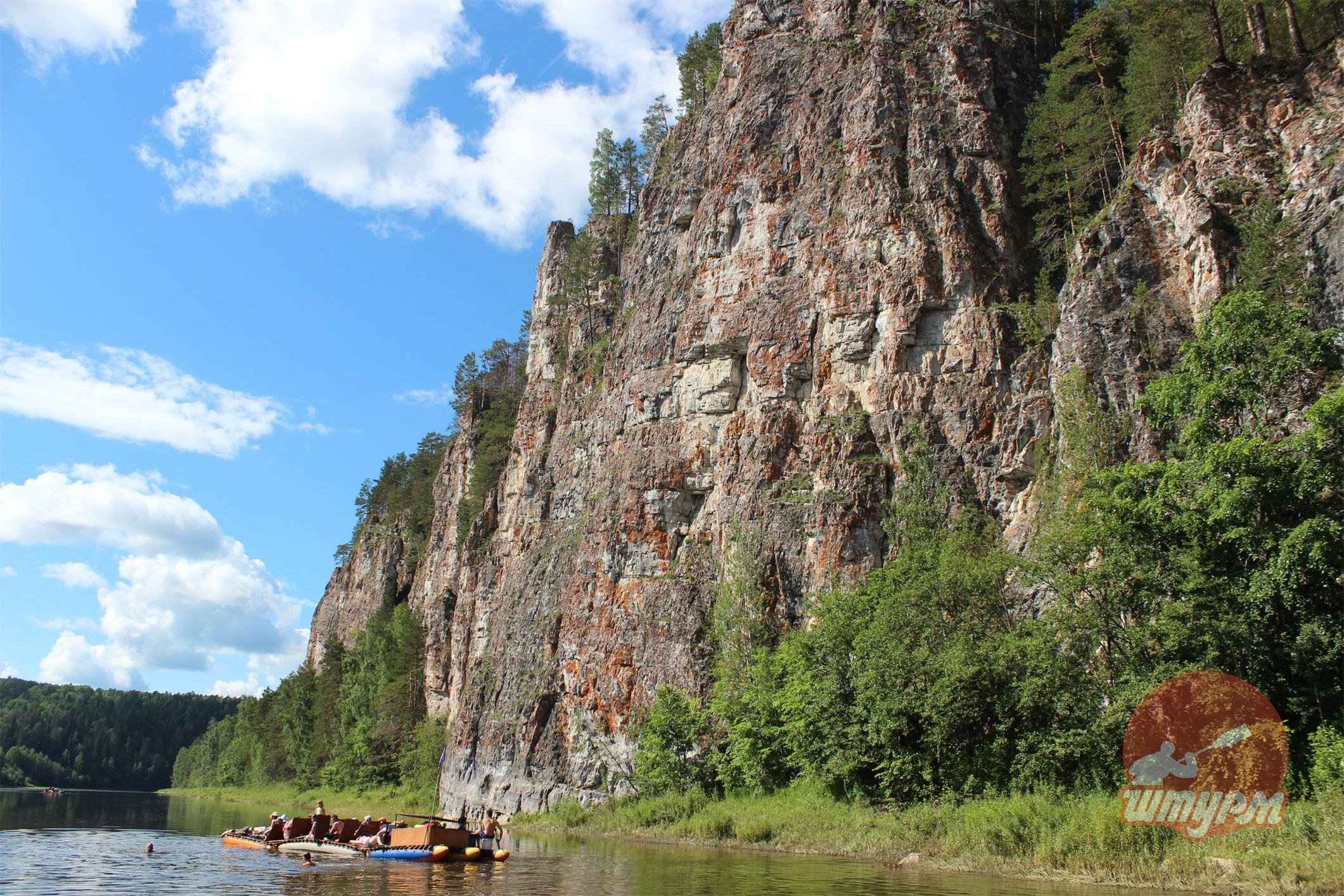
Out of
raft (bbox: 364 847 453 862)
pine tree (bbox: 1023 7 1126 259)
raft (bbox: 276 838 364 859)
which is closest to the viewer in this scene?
raft (bbox: 364 847 453 862)

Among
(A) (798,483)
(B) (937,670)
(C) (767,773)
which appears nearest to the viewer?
(B) (937,670)

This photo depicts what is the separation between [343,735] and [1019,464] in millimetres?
68523

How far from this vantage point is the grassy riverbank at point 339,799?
6191 centimetres

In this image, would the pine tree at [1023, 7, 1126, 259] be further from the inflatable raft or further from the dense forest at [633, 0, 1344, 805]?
the inflatable raft

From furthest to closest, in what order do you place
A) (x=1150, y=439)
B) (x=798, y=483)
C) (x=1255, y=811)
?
(x=798, y=483), (x=1150, y=439), (x=1255, y=811)

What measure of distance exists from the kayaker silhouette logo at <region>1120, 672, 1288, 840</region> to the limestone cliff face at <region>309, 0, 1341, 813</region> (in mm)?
11092

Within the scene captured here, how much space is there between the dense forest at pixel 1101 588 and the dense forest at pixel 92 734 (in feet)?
498

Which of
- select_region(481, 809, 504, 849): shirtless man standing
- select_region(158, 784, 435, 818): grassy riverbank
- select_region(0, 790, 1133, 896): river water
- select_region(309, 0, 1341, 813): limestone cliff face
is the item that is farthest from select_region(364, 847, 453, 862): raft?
select_region(158, 784, 435, 818): grassy riverbank

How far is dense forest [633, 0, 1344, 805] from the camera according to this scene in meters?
23.4

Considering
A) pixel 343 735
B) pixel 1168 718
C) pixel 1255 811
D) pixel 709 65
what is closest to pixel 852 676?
pixel 1168 718

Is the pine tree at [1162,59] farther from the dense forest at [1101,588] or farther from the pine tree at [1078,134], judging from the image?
the pine tree at [1078,134]

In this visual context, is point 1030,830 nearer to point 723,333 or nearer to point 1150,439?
point 1150,439

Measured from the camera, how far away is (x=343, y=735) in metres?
83.2

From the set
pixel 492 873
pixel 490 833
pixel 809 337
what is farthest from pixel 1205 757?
pixel 809 337
